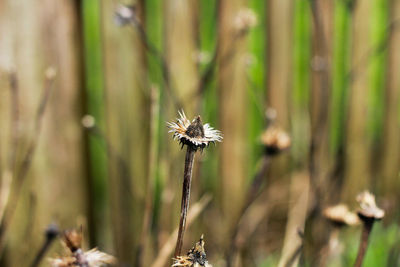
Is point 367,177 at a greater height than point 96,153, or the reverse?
point 96,153

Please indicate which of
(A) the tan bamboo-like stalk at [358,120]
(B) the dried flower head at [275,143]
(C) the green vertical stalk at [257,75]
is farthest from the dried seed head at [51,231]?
(A) the tan bamboo-like stalk at [358,120]

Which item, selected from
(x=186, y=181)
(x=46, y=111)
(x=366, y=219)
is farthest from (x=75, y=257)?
(x=46, y=111)

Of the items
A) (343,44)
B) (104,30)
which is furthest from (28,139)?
(343,44)

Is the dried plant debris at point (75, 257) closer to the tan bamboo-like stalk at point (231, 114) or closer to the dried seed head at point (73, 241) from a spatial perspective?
the dried seed head at point (73, 241)

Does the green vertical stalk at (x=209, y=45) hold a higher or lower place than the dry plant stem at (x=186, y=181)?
higher

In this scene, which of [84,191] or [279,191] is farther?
[279,191]

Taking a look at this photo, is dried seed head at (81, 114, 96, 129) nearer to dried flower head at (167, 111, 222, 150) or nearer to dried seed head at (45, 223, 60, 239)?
dried seed head at (45, 223, 60, 239)

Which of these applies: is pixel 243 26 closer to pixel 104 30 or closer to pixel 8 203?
pixel 104 30
